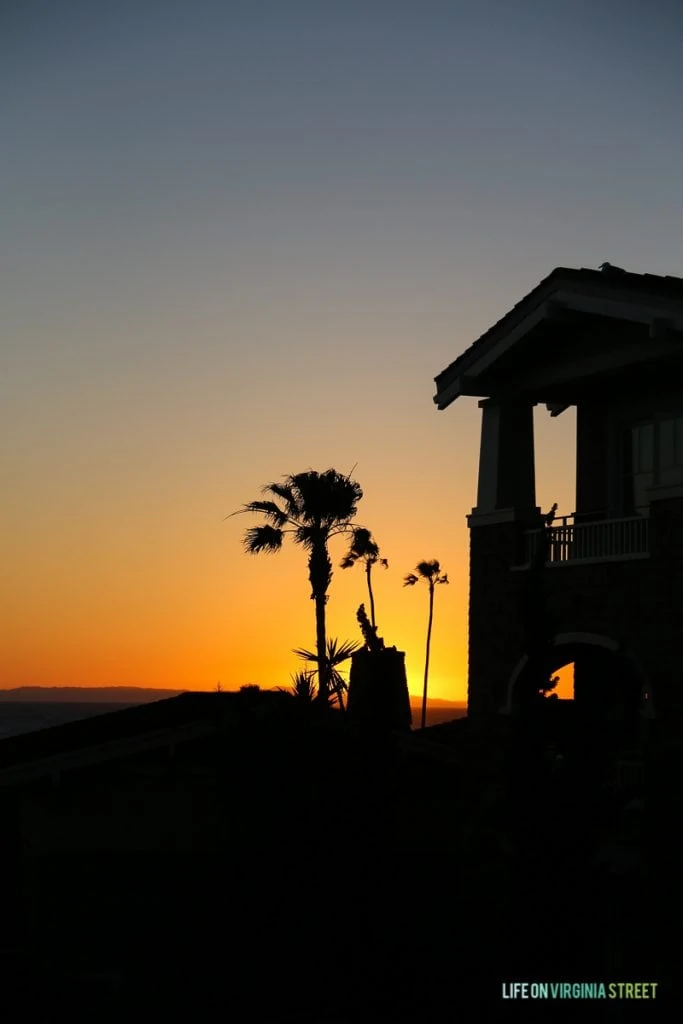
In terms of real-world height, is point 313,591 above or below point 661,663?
above

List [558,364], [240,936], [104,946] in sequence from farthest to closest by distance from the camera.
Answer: [558,364]
[104,946]
[240,936]

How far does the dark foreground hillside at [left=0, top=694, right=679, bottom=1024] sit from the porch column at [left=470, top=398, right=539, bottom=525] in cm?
416

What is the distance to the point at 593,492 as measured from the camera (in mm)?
26156

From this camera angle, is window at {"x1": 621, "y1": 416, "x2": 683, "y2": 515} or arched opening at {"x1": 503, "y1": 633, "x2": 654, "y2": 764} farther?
window at {"x1": 621, "y1": 416, "x2": 683, "y2": 515}

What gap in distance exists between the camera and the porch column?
25359mm

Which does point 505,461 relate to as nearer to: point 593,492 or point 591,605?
point 593,492

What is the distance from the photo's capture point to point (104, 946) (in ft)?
76.0

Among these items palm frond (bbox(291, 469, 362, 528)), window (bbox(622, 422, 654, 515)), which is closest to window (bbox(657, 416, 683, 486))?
window (bbox(622, 422, 654, 515))

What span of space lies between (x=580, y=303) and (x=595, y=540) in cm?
386

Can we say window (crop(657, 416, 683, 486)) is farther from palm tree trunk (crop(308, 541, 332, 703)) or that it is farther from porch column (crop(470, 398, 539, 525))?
palm tree trunk (crop(308, 541, 332, 703))

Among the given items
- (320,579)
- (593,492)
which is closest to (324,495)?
(320,579)

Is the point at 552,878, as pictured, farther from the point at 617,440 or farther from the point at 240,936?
the point at 617,440

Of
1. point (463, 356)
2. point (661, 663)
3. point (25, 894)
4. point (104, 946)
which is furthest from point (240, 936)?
point (463, 356)

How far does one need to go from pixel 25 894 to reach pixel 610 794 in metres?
11.1
